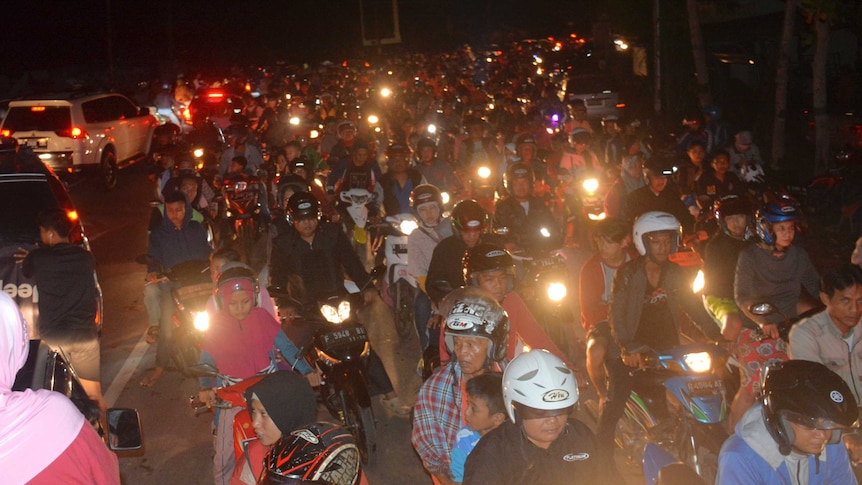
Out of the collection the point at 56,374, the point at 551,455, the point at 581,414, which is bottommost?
the point at 581,414

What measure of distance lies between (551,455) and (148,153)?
2365 cm

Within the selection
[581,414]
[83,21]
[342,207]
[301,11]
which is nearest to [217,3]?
[301,11]

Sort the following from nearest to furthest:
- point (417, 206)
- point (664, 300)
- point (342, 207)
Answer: point (664, 300) < point (417, 206) < point (342, 207)

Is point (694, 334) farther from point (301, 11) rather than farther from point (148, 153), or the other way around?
point (301, 11)

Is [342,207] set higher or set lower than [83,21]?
lower

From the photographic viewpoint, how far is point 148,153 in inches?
1016

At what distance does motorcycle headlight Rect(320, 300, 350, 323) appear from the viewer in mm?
→ 7527

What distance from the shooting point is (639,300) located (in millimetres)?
6367

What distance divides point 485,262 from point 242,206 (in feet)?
27.2

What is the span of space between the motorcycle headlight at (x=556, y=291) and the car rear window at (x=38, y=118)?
16422 millimetres

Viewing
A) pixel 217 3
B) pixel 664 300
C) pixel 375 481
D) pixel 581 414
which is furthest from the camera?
pixel 217 3

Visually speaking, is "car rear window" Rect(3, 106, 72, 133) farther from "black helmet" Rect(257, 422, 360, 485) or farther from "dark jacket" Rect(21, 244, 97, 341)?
"black helmet" Rect(257, 422, 360, 485)

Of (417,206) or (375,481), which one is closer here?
(375,481)

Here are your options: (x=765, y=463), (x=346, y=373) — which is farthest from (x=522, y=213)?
(x=765, y=463)
